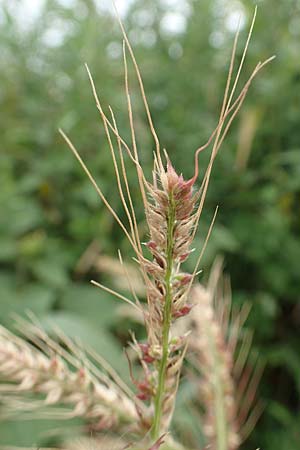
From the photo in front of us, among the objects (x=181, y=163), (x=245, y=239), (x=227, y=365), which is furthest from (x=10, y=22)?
(x=227, y=365)

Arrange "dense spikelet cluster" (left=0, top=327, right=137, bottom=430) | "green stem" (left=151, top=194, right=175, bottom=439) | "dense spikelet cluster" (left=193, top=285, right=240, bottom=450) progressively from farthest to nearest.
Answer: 1. "dense spikelet cluster" (left=193, top=285, right=240, bottom=450)
2. "dense spikelet cluster" (left=0, top=327, right=137, bottom=430)
3. "green stem" (left=151, top=194, right=175, bottom=439)

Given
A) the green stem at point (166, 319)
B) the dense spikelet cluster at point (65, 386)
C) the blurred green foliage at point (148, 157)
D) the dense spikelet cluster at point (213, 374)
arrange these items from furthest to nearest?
the blurred green foliage at point (148, 157)
the dense spikelet cluster at point (213, 374)
the dense spikelet cluster at point (65, 386)
the green stem at point (166, 319)

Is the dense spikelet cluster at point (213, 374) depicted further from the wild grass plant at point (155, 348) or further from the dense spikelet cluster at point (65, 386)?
the dense spikelet cluster at point (65, 386)

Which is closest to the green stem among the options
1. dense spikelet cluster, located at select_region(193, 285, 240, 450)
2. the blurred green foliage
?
dense spikelet cluster, located at select_region(193, 285, 240, 450)

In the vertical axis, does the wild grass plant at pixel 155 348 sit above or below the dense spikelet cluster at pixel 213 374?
above

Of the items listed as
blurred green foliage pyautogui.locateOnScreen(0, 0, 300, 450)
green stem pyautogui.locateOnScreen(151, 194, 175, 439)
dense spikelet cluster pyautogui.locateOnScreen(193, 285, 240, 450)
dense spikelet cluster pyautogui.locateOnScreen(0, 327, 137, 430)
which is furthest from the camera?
blurred green foliage pyautogui.locateOnScreen(0, 0, 300, 450)

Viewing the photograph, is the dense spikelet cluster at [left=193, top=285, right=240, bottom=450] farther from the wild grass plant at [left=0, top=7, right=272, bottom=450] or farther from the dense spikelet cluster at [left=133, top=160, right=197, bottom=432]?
the dense spikelet cluster at [left=133, top=160, right=197, bottom=432]

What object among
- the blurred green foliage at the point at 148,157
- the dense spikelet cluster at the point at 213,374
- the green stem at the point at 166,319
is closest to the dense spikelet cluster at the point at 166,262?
the green stem at the point at 166,319

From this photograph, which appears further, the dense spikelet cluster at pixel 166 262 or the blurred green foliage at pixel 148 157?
the blurred green foliage at pixel 148 157

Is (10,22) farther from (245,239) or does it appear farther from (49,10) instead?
(245,239)
